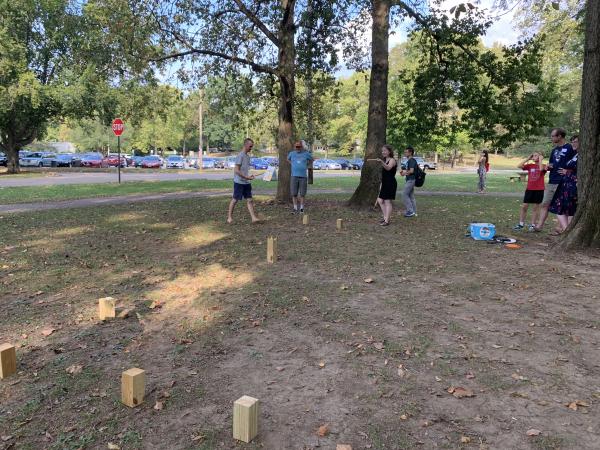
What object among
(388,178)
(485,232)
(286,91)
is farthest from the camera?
(286,91)

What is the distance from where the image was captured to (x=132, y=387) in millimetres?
3041

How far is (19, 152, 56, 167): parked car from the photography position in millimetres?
42531

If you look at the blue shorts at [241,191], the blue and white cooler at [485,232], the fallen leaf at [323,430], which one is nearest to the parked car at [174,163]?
the blue shorts at [241,191]

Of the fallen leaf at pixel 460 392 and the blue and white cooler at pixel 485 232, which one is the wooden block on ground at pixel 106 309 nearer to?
the fallen leaf at pixel 460 392

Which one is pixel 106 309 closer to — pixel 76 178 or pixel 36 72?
pixel 76 178

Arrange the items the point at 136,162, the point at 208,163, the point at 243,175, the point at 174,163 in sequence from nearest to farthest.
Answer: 1. the point at 243,175
2. the point at 136,162
3. the point at 174,163
4. the point at 208,163

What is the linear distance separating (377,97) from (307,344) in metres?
8.81

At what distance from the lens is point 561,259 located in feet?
22.5

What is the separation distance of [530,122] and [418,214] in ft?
11.8

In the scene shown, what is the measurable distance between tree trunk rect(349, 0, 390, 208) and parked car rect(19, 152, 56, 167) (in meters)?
40.2

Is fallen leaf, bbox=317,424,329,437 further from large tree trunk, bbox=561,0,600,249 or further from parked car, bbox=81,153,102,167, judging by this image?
parked car, bbox=81,153,102,167

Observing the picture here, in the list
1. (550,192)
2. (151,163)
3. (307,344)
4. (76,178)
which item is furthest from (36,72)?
(307,344)

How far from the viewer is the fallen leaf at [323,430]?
9.21 feet

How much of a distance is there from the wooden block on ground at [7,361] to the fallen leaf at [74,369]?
0.37 m
